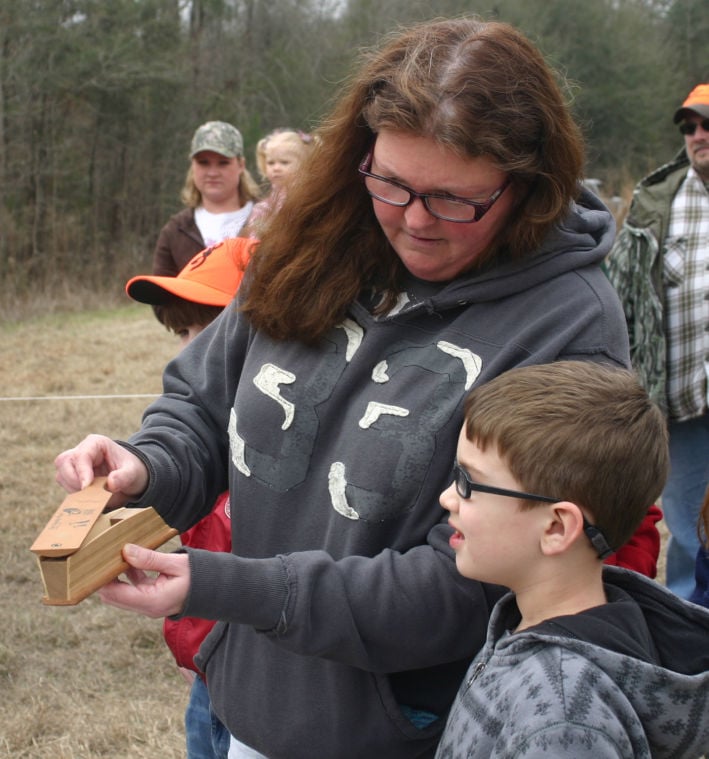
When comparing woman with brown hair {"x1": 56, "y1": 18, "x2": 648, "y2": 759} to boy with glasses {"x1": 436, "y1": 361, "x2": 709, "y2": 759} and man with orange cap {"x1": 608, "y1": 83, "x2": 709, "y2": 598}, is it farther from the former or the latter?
man with orange cap {"x1": 608, "y1": 83, "x2": 709, "y2": 598}

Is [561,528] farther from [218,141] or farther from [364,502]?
[218,141]

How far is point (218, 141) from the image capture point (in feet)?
20.2

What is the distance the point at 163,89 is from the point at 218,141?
40.0ft

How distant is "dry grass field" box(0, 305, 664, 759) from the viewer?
343 cm

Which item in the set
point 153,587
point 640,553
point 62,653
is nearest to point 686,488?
point 640,553

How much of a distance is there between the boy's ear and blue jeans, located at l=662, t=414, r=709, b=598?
2.83 metres

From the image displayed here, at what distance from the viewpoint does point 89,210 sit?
17250mm

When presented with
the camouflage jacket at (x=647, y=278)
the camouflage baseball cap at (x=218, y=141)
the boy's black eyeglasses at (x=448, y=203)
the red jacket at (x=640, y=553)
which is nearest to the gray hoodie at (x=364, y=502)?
the boy's black eyeglasses at (x=448, y=203)

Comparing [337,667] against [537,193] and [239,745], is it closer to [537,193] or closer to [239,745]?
[239,745]

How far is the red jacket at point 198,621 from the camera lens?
233cm

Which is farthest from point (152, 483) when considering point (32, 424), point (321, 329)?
point (32, 424)

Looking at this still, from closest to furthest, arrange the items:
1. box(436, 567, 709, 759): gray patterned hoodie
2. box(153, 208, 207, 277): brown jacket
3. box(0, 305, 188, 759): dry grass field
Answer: box(436, 567, 709, 759): gray patterned hoodie
box(0, 305, 188, 759): dry grass field
box(153, 208, 207, 277): brown jacket

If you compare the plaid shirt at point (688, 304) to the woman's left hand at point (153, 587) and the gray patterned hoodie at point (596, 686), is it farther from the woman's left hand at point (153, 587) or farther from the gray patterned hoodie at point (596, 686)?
the woman's left hand at point (153, 587)

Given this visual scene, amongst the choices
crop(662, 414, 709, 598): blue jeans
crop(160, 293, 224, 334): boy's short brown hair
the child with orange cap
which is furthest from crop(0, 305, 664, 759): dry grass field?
crop(662, 414, 709, 598): blue jeans
